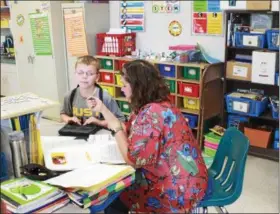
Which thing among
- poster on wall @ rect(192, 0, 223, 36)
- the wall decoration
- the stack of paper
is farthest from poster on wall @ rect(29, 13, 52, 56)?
the stack of paper

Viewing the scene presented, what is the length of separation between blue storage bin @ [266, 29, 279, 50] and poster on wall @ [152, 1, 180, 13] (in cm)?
111

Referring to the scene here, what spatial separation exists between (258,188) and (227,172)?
1.07 metres

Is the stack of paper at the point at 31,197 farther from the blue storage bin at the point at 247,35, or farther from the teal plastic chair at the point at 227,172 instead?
the blue storage bin at the point at 247,35

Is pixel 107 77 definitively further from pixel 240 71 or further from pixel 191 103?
pixel 240 71

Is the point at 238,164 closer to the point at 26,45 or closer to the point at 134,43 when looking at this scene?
the point at 134,43

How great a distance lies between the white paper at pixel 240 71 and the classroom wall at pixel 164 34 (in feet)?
0.93

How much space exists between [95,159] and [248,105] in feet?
7.28

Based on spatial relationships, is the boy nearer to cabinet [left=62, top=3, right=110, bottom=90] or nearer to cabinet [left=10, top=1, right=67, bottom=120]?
cabinet [left=62, top=3, right=110, bottom=90]

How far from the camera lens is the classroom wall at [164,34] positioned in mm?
3705

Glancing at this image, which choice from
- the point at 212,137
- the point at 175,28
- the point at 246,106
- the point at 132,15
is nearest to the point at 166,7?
the point at 175,28

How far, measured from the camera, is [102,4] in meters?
4.39

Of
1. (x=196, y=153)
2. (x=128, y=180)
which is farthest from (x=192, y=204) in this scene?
(x=128, y=180)

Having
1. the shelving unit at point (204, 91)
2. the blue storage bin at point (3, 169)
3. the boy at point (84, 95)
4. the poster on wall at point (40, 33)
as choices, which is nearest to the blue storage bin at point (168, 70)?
the shelving unit at point (204, 91)

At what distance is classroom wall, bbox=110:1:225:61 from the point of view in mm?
3705
